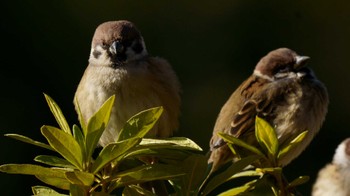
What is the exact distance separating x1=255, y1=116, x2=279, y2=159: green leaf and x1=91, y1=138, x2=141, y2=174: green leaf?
201 mm

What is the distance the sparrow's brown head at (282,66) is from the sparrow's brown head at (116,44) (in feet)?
1.47

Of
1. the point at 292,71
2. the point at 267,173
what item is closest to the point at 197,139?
the point at 292,71

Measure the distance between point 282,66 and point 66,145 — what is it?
1.95 meters

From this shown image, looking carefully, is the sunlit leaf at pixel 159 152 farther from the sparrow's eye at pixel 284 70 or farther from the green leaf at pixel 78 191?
the sparrow's eye at pixel 284 70

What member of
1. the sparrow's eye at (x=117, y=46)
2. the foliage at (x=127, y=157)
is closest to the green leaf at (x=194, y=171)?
the foliage at (x=127, y=157)

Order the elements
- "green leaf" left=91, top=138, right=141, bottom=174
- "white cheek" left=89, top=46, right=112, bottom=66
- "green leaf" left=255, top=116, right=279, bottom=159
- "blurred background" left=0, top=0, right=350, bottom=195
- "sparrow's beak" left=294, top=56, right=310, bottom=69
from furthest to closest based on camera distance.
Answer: "blurred background" left=0, top=0, right=350, bottom=195 → "sparrow's beak" left=294, top=56, right=310, bottom=69 → "white cheek" left=89, top=46, right=112, bottom=66 → "green leaf" left=255, top=116, right=279, bottom=159 → "green leaf" left=91, top=138, right=141, bottom=174

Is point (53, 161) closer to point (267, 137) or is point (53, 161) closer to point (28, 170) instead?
point (28, 170)

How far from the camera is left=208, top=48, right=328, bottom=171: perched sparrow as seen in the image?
275 centimetres

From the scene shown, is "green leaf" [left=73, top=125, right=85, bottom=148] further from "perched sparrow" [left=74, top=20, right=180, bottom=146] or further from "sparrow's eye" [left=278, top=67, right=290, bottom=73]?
"sparrow's eye" [left=278, top=67, right=290, bottom=73]

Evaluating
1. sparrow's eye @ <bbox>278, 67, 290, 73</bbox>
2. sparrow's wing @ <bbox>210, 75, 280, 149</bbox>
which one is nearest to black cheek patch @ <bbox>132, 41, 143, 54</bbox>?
sparrow's wing @ <bbox>210, 75, 280, 149</bbox>

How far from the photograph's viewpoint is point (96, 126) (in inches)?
43.9

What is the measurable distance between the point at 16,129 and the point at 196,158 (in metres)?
4.29

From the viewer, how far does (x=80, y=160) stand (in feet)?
3.58

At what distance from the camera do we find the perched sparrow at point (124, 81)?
263 centimetres
